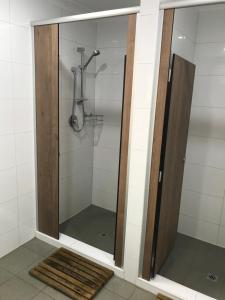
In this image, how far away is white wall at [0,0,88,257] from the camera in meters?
2.04

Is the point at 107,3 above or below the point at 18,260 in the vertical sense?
above

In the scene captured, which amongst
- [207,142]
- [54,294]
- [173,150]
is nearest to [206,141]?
[207,142]

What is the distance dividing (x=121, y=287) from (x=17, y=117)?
5.49 ft

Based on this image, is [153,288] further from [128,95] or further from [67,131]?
[67,131]

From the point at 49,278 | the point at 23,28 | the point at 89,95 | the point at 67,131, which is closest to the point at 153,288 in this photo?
the point at 49,278

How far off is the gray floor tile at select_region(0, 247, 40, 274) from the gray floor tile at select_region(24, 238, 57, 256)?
0.04m

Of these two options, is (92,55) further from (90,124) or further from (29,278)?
(29,278)

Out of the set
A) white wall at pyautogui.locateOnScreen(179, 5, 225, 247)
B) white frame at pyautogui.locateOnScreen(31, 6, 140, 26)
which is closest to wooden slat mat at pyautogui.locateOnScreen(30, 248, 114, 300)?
white wall at pyautogui.locateOnScreen(179, 5, 225, 247)

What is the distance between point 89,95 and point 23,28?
105 centimetres

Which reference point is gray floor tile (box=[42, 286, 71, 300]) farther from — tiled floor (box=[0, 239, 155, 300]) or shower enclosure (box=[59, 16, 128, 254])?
shower enclosure (box=[59, 16, 128, 254])

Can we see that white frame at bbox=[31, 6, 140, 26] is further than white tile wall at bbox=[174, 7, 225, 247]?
No

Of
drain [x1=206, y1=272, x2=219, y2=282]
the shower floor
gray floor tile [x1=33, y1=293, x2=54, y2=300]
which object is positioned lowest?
gray floor tile [x1=33, y1=293, x2=54, y2=300]

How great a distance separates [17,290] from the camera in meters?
1.95

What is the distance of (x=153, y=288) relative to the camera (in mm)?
1992
